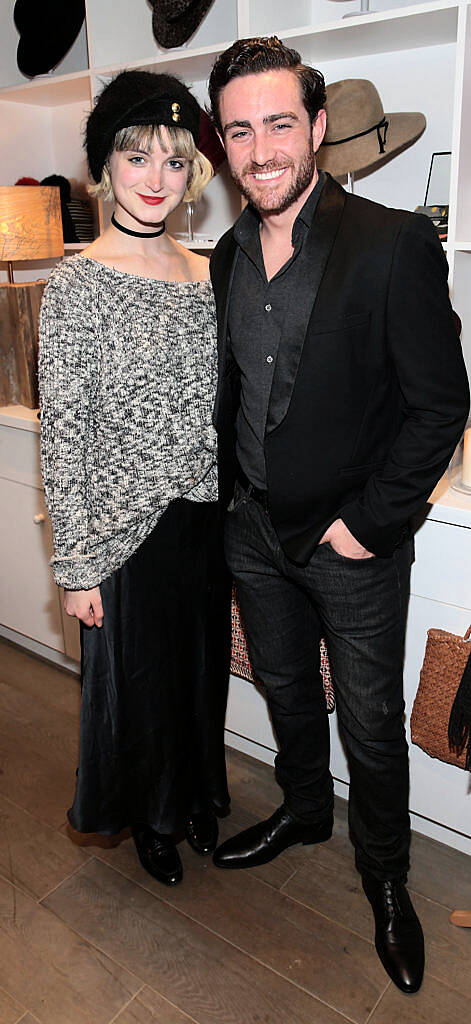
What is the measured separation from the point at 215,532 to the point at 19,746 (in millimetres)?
1079

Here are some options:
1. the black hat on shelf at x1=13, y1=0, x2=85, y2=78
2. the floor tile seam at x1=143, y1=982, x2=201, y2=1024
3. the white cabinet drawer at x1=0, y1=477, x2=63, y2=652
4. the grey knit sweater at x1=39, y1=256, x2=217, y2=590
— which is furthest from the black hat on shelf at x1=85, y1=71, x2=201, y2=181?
the floor tile seam at x1=143, y1=982, x2=201, y2=1024

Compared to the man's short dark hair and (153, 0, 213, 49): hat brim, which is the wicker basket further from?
(153, 0, 213, 49): hat brim

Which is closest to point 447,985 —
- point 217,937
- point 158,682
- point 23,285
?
point 217,937

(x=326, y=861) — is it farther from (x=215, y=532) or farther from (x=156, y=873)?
(x=215, y=532)

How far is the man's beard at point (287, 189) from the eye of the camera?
4.39ft

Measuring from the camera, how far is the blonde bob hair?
1415 millimetres

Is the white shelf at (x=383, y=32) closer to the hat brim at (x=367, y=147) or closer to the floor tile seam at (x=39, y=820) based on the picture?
the hat brim at (x=367, y=147)

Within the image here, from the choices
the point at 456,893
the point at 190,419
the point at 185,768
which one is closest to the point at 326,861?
the point at 456,893

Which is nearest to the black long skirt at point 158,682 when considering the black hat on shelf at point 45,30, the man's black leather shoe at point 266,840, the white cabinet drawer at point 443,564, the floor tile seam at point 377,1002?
the man's black leather shoe at point 266,840

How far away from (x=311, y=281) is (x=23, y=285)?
142 centimetres

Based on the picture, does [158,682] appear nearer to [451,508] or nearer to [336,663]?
[336,663]

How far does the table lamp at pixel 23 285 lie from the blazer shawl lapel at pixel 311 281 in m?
1.25

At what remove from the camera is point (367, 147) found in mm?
1823

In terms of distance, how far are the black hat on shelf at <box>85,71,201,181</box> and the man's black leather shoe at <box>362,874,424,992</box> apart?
1.52m
